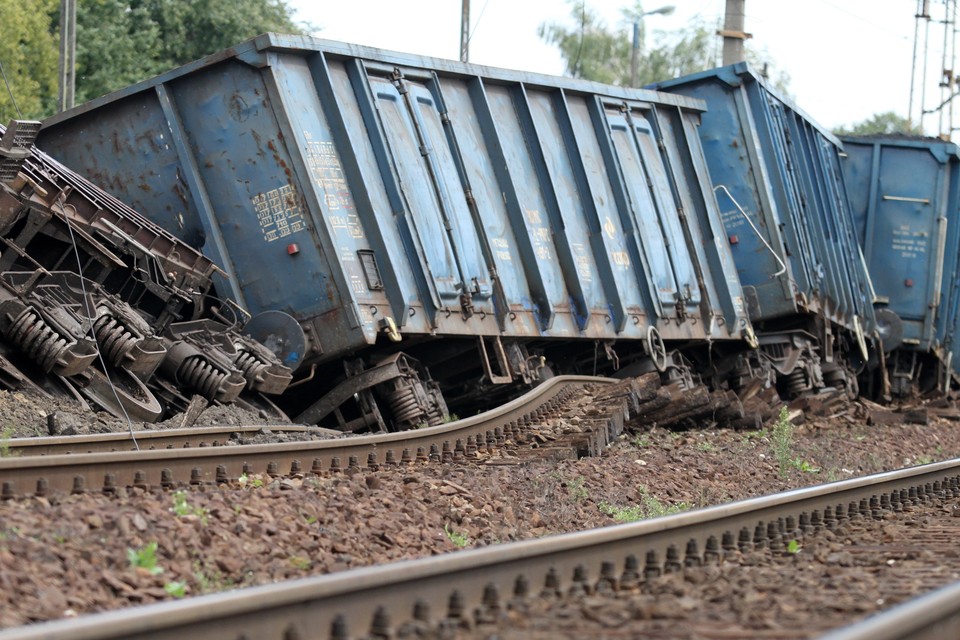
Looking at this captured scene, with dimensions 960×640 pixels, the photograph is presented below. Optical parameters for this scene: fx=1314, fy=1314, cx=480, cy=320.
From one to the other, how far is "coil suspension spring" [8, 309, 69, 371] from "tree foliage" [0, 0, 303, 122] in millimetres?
20028

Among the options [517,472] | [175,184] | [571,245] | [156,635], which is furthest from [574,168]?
[156,635]

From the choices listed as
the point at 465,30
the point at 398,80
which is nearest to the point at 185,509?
the point at 398,80

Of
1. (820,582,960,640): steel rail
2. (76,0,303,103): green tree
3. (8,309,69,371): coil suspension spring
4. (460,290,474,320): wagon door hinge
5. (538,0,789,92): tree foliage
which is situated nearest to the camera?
(820,582,960,640): steel rail

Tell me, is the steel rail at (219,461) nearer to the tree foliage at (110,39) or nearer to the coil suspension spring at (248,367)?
the coil suspension spring at (248,367)

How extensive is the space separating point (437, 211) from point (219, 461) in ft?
16.4

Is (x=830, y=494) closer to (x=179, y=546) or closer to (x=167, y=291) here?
(x=179, y=546)

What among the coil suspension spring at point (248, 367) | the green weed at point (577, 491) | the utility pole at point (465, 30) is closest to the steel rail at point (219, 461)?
the green weed at point (577, 491)

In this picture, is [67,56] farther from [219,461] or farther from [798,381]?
[219,461]

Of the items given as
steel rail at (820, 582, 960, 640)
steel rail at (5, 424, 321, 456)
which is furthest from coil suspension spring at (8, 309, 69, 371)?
steel rail at (820, 582, 960, 640)

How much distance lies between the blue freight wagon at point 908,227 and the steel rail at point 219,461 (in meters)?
13.0

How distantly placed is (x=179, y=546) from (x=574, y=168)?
969 cm

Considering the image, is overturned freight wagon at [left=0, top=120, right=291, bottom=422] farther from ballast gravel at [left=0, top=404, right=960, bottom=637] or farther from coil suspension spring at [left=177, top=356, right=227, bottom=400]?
ballast gravel at [left=0, top=404, right=960, bottom=637]

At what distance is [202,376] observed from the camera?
10.3 meters

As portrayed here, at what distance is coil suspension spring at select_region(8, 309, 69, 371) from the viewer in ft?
29.9
